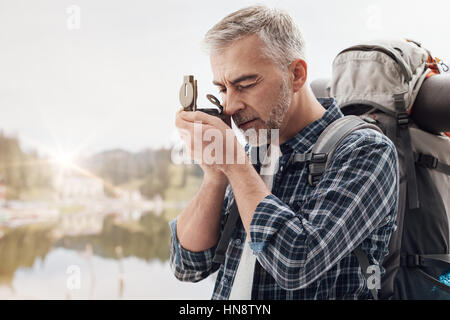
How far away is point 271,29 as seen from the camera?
2.68 feet

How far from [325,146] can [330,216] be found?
0.50 ft

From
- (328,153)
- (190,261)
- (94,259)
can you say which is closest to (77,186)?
(94,259)

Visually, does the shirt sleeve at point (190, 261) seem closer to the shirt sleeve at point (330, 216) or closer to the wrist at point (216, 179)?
the wrist at point (216, 179)

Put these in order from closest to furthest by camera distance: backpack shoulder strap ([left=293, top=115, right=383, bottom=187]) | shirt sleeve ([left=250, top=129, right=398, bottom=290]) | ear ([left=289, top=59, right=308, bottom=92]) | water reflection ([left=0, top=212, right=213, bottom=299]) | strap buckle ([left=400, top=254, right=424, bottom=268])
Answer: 1. shirt sleeve ([left=250, top=129, right=398, bottom=290])
2. backpack shoulder strap ([left=293, top=115, right=383, bottom=187])
3. ear ([left=289, top=59, right=308, bottom=92])
4. strap buckle ([left=400, top=254, right=424, bottom=268])
5. water reflection ([left=0, top=212, right=213, bottom=299])

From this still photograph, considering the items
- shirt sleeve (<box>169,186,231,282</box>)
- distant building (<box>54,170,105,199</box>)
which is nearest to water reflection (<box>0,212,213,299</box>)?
distant building (<box>54,170,105,199</box>)

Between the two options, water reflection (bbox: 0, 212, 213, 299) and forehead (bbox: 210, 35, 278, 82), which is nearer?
forehead (bbox: 210, 35, 278, 82)

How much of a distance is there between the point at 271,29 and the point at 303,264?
17.5 inches

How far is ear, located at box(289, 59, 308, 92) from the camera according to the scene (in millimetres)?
857

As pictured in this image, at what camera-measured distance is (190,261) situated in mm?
860

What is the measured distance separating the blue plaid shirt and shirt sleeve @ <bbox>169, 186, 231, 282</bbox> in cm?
5

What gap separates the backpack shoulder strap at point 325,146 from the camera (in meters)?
0.74

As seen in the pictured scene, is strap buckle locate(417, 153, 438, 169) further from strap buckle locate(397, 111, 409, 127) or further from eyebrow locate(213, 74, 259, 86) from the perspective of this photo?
eyebrow locate(213, 74, 259, 86)
